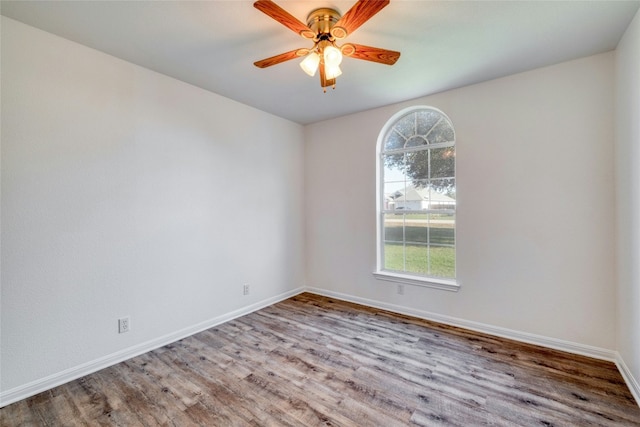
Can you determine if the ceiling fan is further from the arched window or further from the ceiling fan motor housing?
the arched window

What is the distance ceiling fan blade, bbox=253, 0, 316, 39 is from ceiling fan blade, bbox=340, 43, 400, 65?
24cm

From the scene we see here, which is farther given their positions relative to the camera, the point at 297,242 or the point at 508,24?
the point at 297,242

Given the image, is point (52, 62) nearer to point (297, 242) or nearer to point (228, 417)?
point (228, 417)

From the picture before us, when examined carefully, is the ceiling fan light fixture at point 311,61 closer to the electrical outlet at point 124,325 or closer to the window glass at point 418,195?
the window glass at point 418,195

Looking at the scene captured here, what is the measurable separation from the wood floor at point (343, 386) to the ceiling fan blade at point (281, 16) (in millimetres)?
2396

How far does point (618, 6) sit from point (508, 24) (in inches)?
24.7

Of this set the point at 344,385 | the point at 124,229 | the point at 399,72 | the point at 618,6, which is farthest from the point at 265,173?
the point at 618,6

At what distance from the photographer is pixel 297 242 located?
4203 millimetres

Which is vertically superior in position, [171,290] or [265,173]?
[265,173]

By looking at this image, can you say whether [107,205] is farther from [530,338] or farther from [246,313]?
[530,338]

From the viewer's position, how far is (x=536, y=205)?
8.47 ft

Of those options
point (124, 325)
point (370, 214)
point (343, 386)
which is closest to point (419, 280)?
point (370, 214)

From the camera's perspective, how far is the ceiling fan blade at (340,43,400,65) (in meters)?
1.78

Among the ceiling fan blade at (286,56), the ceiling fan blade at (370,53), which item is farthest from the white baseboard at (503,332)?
the ceiling fan blade at (286,56)
